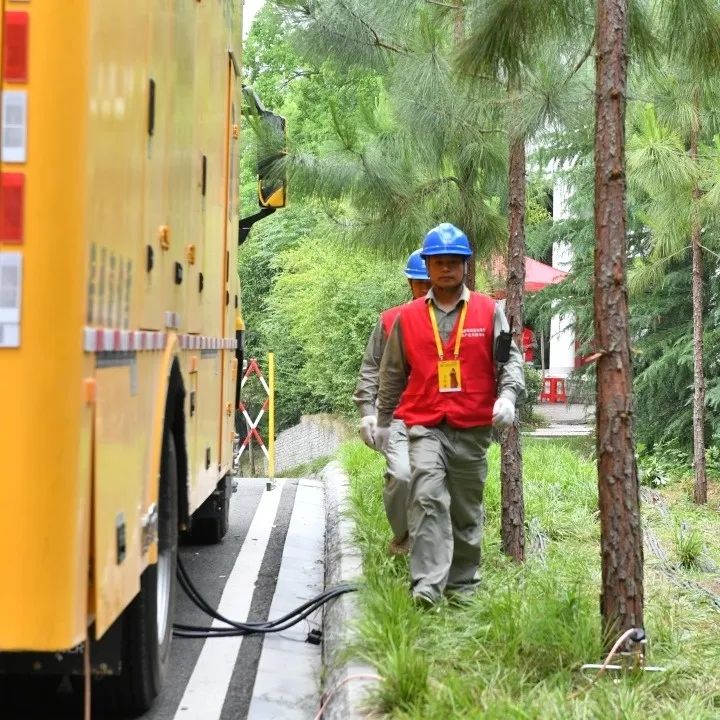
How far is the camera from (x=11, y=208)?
10.2ft

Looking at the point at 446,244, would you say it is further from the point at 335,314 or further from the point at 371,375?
the point at 335,314

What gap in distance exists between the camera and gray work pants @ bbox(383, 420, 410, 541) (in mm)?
6270

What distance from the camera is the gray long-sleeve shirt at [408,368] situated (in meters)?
5.82

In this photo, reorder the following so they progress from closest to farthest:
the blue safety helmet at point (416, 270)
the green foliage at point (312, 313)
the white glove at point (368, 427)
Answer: the white glove at point (368, 427) → the blue safety helmet at point (416, 270) → the green foliage at point (312, 313)

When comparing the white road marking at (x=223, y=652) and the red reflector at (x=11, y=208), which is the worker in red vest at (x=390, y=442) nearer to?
the white road marking at (x=223, y=652)

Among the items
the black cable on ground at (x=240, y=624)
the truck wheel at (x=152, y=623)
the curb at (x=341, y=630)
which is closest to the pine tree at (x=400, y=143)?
the curb at (x=341, y=630)

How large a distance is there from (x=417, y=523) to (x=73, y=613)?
2.76 meters

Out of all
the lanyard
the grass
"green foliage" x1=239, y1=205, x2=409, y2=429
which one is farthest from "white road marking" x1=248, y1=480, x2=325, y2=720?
"green foliage" x1=239, y1=205, x2=409, y2=429

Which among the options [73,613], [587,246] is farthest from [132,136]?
[587,246]

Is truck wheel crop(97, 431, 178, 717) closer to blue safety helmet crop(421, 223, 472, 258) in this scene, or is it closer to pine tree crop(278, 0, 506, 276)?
blue safety helmet crop(421, 223, 472, 258)

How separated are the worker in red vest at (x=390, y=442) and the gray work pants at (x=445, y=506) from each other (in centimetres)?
31

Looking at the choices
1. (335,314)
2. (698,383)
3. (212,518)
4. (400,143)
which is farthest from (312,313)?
(212,518)

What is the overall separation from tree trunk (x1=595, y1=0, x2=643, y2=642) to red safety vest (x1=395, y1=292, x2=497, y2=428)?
1.16m

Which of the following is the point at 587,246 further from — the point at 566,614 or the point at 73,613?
the point at 73,613
